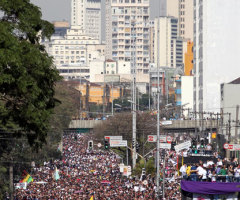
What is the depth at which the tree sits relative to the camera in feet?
81.0

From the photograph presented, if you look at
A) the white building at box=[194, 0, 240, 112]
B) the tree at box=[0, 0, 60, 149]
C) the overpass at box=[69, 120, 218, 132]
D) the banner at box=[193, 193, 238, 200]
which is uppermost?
the white building at box=[194, 0, 240, 112]

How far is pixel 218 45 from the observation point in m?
130

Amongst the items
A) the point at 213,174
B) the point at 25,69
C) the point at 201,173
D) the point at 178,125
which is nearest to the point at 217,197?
the point at 201,173

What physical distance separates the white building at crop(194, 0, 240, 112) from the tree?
337 ft

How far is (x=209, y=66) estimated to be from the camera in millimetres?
130500

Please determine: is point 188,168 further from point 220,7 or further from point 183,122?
point 220,7

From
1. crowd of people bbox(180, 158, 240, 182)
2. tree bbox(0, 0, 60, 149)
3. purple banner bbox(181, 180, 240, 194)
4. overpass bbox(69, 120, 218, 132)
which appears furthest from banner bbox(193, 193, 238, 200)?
overpass bbox(69, 120, 218, 132)

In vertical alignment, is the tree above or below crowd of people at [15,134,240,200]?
above

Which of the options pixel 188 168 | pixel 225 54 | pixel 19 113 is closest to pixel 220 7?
pixel 225 54

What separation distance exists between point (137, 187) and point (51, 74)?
110 ft

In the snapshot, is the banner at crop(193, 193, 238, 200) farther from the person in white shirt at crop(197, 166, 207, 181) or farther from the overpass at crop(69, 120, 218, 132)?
the overpass at crop(69, 120, 218, 132)

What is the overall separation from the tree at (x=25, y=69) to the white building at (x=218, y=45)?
10273 cm

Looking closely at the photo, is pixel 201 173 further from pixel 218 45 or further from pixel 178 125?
pixel 218 45

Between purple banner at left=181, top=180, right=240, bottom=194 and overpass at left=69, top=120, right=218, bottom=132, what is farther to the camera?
overpass at left=69, top=120, right=218, bottom=132
